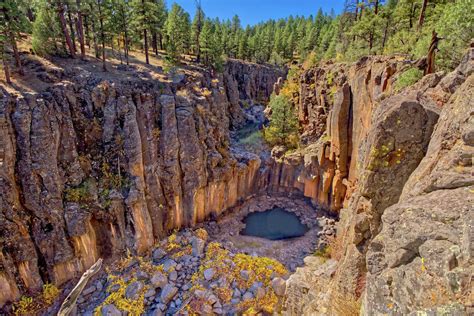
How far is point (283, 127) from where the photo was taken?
29.5 metres

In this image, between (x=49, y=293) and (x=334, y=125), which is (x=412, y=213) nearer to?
(x=334, y=125)

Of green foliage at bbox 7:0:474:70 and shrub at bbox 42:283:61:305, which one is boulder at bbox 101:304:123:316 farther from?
green foliage at bbox 7:0:474:70

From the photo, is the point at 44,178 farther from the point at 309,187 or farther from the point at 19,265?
the point at 309,187

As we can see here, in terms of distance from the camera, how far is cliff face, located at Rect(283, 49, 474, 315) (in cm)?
493

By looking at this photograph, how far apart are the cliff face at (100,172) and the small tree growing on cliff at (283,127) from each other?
4.33m

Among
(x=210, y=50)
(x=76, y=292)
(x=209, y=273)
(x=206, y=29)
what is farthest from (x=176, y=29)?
(x=76, y=292)

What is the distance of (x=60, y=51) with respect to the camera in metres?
24.9

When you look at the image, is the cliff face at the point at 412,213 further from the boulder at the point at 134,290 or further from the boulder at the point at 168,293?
the boulder at the point at 134,290

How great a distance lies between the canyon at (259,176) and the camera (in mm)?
5859

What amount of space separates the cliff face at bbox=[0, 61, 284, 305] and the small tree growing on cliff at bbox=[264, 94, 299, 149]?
433cm

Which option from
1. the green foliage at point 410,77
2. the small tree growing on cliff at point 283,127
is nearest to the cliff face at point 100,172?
the small tree growing on cliff at point 283,127

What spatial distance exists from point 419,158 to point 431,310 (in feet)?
18.1

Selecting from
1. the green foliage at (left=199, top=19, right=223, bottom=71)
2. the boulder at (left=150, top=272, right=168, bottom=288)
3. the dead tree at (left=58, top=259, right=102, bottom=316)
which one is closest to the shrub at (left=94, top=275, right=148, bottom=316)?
the boulder at (left=150, top=272, right=168, bottom=288)

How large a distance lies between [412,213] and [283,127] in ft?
78.6
